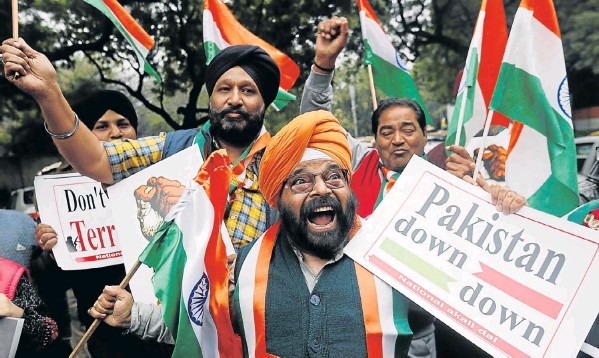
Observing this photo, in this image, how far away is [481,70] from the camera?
3166 mm

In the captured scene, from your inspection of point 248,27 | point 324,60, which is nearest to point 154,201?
point 324,60

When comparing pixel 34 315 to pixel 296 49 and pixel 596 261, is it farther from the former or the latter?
pixel 296 49

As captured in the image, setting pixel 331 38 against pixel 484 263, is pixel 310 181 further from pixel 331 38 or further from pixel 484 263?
pixel 331 38

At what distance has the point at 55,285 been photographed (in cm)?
301

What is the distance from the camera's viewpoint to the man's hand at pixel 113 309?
6.11 feet

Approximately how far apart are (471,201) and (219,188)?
1011 millimetres

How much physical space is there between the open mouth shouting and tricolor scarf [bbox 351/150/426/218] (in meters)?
1.01

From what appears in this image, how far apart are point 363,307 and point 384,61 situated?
2887 mm

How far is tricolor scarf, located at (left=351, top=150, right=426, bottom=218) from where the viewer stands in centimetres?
306

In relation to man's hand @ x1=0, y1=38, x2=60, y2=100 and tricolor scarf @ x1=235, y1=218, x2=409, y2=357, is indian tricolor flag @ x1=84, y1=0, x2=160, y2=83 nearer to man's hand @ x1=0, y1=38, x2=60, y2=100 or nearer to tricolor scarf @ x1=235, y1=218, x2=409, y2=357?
man's hand @ x1=0, y1=38, x2=60, y2=100

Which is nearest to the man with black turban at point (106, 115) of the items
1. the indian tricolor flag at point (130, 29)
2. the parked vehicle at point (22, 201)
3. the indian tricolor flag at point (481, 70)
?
the indian tricolor flag at point (130, 29)

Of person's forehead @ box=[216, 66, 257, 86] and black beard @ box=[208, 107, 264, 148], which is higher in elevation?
person's forehead @ box=[216, 66, 257, 86]

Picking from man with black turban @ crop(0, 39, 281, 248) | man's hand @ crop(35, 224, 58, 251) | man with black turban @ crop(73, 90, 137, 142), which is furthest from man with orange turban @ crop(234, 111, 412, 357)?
man with black turban @ crop(73, 90, 137, 142)

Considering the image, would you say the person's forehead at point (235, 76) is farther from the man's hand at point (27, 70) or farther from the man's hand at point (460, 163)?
the man's hand at point (460, 163)
